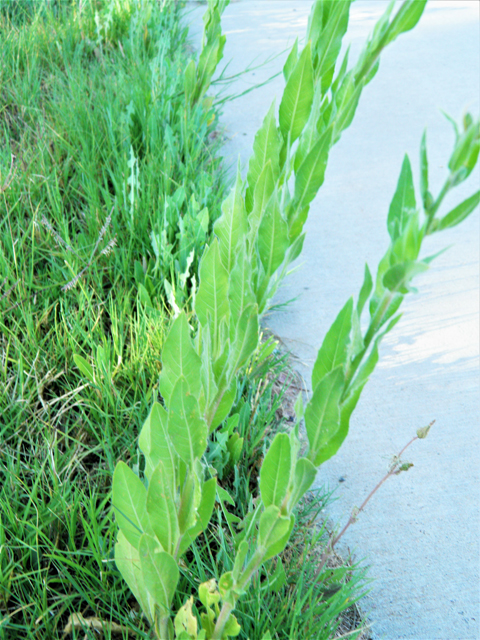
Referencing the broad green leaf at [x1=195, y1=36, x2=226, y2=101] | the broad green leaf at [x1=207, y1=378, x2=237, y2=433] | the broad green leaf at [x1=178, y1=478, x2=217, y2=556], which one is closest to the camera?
the broad green leaf at [x1=178, y1=478, x2=217, y2=556]

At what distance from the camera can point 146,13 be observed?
2.79m

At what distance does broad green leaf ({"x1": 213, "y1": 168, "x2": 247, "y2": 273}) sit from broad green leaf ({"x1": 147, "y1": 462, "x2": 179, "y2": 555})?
0.29 meters

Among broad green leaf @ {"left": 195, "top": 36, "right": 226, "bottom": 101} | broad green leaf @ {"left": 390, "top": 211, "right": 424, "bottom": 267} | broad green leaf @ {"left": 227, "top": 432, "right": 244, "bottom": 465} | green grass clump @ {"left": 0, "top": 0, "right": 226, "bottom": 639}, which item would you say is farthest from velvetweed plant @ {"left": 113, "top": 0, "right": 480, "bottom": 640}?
broad green leaf @ {"left": 195, "top": 36, "right": 226, "bottom": 101}

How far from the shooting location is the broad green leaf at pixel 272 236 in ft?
2.27

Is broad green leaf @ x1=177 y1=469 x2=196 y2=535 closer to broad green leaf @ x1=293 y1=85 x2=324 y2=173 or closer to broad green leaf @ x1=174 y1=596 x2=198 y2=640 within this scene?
broad green leaf @ x1=174 y1=596 x2=198 y2=640

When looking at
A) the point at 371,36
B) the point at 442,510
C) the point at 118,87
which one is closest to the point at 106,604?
the point at 442,510

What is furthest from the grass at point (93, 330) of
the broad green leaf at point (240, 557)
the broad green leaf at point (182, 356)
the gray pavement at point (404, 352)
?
the broad green leaf at point (182, 356)

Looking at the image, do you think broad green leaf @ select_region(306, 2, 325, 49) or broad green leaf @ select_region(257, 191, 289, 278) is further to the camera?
broad green leaf @ select_region(306, 2, 325, 49)

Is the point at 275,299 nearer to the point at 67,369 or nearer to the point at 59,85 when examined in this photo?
the point at 67,369

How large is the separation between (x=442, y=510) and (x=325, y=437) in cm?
77

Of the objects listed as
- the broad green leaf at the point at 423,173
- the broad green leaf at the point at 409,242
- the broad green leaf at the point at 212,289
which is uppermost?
the broad green leaf at the point at 423,173

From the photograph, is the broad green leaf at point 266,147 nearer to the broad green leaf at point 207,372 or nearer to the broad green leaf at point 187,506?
the broad green leaf at point 207,372

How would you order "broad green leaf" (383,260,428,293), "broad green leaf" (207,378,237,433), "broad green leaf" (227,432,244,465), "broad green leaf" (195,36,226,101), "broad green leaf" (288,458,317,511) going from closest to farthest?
1. "broad green leaf" (383,260,428,293)
2. "broad green leaf" (288,458,317,511)
3. "broad green leaf" (207,378,237,433)
4. "broad green leaf" (227,432,244,465)
5. "broad green leaf" (195,36,226,101)

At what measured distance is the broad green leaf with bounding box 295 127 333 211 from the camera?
2.31 feet
